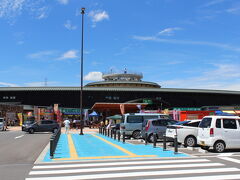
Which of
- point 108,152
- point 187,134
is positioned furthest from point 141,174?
point 187,134

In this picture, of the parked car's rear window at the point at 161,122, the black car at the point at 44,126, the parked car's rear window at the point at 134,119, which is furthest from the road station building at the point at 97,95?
the parked car's rear window at the point at 161,122

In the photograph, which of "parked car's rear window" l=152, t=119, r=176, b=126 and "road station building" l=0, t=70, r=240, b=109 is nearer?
"parked car's rear window" l=152, t=119, r=176, b=126

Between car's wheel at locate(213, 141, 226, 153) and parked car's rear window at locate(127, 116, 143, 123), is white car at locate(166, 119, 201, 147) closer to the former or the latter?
car's wheel at locate(213, 141, 226, 153)

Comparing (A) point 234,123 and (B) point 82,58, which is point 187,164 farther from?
(B) point 82,58

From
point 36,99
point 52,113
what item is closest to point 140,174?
point 52,113

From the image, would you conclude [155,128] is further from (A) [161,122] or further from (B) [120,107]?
(B) [120,107]

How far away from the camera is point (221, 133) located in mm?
13680

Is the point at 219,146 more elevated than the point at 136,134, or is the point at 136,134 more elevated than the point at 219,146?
the point at 219,146

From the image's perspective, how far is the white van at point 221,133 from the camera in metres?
13.6

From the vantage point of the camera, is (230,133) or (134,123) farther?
(134,123)

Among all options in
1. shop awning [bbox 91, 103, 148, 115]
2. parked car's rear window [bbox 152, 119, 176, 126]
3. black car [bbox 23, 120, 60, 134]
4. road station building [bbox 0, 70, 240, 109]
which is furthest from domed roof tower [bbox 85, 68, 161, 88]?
parked car's rear window [bbox 152, 119, 176, 126]

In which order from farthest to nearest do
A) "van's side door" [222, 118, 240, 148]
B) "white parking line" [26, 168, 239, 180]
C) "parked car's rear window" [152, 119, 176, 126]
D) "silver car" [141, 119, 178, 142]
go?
1. "parked car's rear window" [152, 119, 176, 126]
2. "silver car" [141, 119, 178, 142]
3. "van's side door" [222, 118, 240, 148]
4. "white parking line" [26, 168, 239, 180]

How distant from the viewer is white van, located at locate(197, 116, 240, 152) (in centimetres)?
1359

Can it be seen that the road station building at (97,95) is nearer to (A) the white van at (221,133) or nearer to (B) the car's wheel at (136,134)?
(B) the car's wheel at (136,134)
